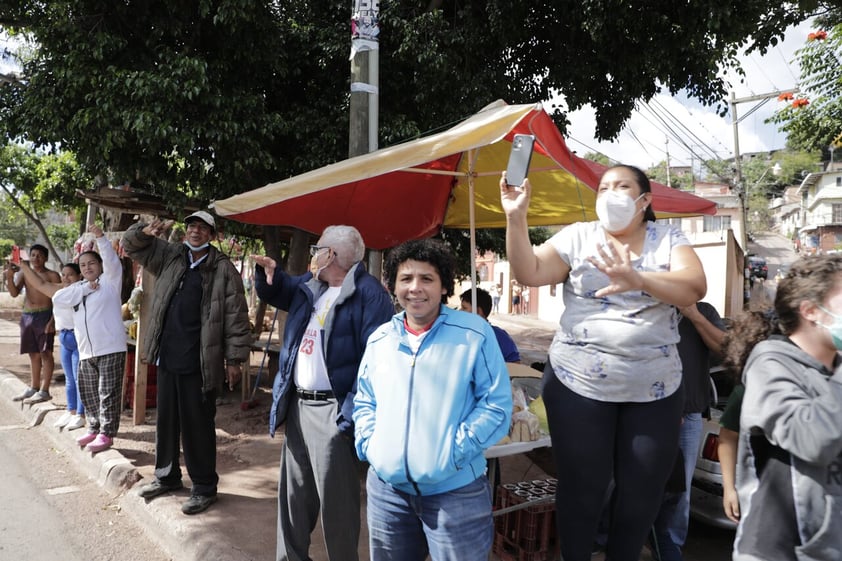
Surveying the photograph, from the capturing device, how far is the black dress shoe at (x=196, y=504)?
3.81 meters

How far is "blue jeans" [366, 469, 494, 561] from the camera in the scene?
1.99m

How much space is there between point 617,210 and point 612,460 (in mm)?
888

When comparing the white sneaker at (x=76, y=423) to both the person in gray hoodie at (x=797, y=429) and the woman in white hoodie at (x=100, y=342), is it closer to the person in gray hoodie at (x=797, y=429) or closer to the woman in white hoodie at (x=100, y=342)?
the woman in white hoodie at (x=100, y=342)

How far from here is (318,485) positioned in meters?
2.82

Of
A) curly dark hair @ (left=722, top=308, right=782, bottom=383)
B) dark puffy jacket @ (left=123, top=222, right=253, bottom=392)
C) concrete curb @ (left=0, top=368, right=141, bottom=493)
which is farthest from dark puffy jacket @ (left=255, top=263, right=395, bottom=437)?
concrete curb @ (left=0, top=368, right=141, bottom=493)

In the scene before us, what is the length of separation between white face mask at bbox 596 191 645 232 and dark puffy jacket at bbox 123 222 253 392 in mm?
2582

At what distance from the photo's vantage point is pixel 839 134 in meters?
9.55

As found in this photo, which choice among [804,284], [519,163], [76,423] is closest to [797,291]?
[804,284]

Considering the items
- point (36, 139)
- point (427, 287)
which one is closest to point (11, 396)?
point (36, 139)

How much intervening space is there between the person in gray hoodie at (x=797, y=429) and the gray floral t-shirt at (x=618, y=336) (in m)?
0.32

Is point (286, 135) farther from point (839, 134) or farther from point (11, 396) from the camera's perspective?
point (839, 134)

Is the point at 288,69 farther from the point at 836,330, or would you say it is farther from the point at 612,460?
the point at 836,330

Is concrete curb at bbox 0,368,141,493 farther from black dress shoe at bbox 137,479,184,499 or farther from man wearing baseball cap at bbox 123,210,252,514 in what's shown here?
man wearing baseball cap at bbox 123,210,252,514

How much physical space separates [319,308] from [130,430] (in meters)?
4.12
